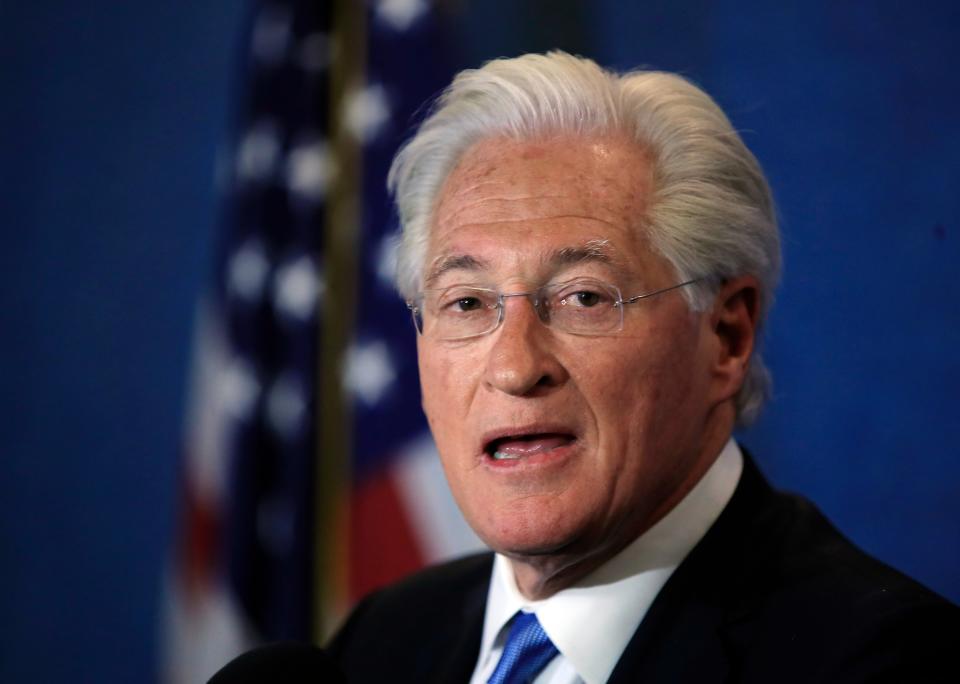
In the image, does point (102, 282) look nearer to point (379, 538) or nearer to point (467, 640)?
point (379, 538)

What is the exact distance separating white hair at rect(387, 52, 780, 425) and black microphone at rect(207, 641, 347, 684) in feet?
2.54

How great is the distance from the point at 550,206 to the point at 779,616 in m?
0.70

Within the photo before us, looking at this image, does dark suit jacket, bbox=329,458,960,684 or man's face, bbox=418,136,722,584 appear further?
man's face, bbox=418,136,722,584

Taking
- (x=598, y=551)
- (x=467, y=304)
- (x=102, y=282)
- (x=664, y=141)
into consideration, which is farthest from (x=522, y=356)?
(x=102, y=282)

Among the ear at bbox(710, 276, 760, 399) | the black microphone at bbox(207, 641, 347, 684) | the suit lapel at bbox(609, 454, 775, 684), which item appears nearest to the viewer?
the black microphone at bbox(207, 641, 347, 684)

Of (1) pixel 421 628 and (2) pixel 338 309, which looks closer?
(1) pixel 421 628

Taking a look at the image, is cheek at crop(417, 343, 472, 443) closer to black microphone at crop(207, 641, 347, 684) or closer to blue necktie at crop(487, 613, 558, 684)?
blue necktie at crop(487, 613, 558, 684)

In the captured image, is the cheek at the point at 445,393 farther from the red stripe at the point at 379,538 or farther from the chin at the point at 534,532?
the red stripe at the point at 379,538

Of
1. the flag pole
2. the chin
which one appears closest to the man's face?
the chin

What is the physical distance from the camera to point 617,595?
5.65 ft

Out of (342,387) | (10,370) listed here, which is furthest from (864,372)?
(10,370)

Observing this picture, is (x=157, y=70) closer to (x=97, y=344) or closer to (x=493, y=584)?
(x=97, y=344)

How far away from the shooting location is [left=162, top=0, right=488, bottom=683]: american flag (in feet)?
10.2

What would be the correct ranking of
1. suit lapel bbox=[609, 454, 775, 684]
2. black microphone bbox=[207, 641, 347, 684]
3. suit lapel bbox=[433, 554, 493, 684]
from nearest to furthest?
black microphone bbox=[207, 641, 347, 684]
suit lapel bbox=[609, 454, 775, 684]
suit lapel bbox=[433, 554, 493, 684]
